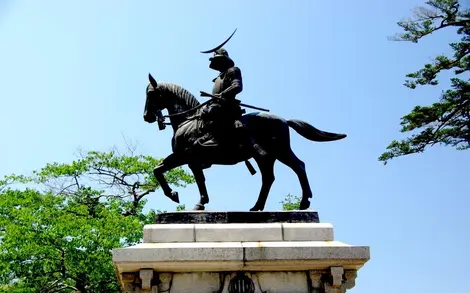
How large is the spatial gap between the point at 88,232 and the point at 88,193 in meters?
3.53

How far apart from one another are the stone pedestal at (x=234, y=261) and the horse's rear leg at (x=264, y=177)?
92cm

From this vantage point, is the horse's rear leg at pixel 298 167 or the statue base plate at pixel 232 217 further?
the horse's rear leg at pixel 298 167

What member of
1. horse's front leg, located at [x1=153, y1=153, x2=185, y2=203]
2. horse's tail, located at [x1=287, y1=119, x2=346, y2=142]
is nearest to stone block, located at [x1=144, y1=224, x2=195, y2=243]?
horse's front leg, located at [x1=153, y1=153, x2=185, y2=203]

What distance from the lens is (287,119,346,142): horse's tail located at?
881 cm

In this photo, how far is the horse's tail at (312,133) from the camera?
881cm

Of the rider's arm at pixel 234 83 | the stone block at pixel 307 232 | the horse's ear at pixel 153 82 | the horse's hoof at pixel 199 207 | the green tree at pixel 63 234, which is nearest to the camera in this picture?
the stone block at pixel 307 232

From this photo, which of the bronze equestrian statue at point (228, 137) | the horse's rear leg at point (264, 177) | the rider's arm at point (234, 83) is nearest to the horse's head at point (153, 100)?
the bronze equestrian statue at point (228, 137)

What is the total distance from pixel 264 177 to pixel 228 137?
2.70ft

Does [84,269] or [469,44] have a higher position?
[469,44]

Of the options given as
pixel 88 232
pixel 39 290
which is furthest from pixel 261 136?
pixel 39 290

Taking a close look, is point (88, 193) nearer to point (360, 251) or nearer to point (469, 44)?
point (469, 44)

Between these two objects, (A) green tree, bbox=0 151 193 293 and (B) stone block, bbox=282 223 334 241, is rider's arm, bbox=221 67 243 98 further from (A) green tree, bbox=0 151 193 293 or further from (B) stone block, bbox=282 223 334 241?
(A) green tree, bbox=0 151 193 293

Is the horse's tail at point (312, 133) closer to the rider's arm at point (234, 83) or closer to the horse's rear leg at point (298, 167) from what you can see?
the horse's rear leg at point (298, 167)

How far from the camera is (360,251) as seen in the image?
7.11m
